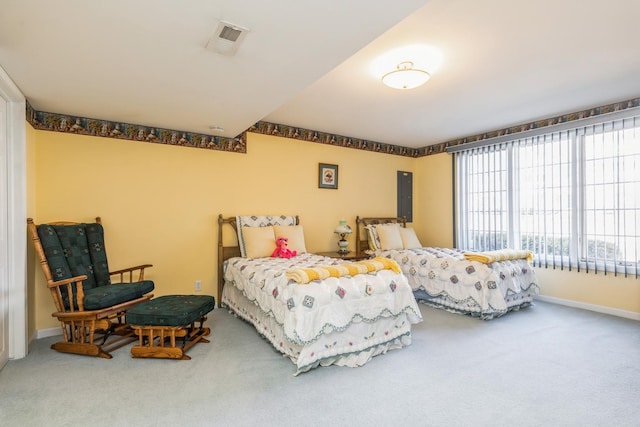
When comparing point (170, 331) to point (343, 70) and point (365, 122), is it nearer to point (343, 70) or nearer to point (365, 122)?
point (343, 70)

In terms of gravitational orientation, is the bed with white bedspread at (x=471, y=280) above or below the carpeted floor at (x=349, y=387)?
above

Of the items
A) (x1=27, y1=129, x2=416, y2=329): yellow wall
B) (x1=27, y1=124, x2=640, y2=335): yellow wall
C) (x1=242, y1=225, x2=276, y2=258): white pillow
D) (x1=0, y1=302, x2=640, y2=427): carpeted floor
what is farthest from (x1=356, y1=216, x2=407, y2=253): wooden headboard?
(x1=0, y1=302, x2=640, y2=427): carpeted floor

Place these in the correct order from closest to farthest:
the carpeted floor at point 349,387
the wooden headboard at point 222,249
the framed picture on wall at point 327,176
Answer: the carpeted floor at point 349,387 < the wooden headboard at point 222,249 < the framed picture on wall at point 327,176

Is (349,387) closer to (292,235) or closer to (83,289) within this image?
(292,235)

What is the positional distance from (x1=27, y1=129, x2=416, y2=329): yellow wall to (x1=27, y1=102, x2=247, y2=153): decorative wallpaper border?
69 mm

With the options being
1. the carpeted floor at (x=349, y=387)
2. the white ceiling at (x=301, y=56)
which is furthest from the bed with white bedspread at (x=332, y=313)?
the white ceiling at (x=301, y=56)

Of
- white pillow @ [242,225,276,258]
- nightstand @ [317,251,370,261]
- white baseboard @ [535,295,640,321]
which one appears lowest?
white baseboard @ [535,295,640,321]

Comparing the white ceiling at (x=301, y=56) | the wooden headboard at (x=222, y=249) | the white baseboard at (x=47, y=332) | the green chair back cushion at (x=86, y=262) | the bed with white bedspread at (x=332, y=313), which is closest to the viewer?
the white ceiling at (x=301, y=56)

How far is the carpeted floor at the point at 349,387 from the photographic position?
73.4 inches

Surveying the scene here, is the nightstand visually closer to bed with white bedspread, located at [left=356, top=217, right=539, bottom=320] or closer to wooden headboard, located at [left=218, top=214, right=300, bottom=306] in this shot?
bed with white bedspread, located at [left=356, top=217, right=539, bottom=320]

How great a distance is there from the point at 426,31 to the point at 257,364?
2766 millimetres

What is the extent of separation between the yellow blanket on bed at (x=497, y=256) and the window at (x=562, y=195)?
0.51m

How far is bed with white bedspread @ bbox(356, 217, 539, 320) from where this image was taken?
362cm

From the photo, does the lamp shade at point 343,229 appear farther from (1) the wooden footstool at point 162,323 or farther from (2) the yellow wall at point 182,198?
(1) the wooden footstool at point 162,323
